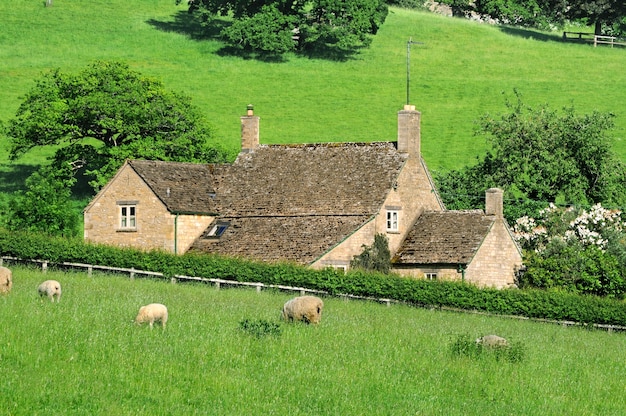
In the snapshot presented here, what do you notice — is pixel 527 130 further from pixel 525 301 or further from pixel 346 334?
→ pixel 346 334

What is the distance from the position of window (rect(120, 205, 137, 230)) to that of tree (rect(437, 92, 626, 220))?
22.8 meters

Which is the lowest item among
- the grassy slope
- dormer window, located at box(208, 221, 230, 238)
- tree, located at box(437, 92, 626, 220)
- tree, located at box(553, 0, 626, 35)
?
dormer window, located at box(208, 221, 230, 238)

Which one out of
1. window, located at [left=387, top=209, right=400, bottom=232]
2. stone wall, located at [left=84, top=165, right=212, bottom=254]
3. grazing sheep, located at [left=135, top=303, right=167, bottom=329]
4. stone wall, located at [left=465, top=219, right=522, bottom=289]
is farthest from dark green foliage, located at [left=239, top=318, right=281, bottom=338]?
window, located at [left=387, top=209, right=400, bottom=232]

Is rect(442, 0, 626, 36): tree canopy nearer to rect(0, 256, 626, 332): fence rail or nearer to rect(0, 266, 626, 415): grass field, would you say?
rect(0, 256, 626, 332): fence rail

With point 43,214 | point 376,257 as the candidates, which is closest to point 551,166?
point 376,257

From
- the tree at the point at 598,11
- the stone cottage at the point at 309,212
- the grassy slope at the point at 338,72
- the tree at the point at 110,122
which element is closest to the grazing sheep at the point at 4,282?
the stone cottage at the point at 309,212

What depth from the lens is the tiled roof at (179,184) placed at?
69.6 metres

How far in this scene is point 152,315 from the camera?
3897 centimetres

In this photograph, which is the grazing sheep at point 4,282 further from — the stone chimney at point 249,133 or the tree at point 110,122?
the tree at point 110,122

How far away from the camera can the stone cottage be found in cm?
6631

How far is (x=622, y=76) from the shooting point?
12569 centimetres

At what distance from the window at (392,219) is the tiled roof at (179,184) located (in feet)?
32.8

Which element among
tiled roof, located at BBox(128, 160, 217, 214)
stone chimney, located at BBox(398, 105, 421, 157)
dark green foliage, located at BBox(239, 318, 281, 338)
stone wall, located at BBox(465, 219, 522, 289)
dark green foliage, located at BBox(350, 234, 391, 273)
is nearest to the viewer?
dark green foliage, located at BBox(239, 318, 281, 338)

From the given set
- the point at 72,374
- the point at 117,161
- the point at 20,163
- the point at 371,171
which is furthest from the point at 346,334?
the point at 20,163
